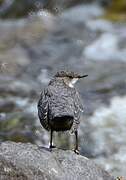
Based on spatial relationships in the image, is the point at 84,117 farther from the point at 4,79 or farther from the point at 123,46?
the point at 123,46

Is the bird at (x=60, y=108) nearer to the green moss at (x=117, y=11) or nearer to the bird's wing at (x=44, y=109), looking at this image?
the bird's wing at (x=44, y=109)

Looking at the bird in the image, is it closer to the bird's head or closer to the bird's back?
the bird's back

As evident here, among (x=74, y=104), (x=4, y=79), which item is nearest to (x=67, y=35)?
(x=4, y=79)

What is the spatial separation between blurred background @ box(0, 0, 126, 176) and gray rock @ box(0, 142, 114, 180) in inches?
Result: 146

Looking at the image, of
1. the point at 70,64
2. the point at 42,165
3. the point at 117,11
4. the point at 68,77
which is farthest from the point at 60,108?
the point at 117,11

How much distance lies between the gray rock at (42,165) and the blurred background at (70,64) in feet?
12.2

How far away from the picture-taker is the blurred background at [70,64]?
1168cm

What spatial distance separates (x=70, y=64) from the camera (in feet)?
53.1

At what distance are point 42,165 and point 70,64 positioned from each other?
32.6ft

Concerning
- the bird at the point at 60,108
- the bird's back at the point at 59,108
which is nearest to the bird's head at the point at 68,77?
the bird at the point at 60,108

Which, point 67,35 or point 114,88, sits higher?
point 67,35

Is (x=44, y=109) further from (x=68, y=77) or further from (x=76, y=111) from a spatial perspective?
(x=68, y=77)

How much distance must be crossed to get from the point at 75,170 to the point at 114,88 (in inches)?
296

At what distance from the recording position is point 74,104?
270 inches
